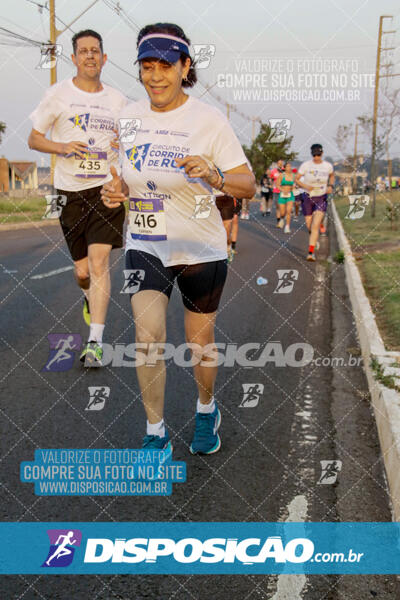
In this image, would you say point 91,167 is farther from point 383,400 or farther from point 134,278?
point 383,400

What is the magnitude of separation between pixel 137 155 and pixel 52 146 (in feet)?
6.67

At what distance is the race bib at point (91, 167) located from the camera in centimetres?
580

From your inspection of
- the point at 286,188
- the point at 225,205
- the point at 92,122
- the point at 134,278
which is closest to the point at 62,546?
the point at 134,278

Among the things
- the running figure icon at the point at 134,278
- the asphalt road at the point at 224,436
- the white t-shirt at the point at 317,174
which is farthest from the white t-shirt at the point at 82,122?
the white t-shirt at the point at 317,174

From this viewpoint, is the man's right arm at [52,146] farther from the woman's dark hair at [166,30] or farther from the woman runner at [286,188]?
the woman runner at [286,188]

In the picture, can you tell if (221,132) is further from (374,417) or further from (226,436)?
(374,417)

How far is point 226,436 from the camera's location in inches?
173

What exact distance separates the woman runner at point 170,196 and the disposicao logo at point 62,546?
2.85 ft

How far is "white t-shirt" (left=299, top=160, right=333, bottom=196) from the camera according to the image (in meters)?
12.6

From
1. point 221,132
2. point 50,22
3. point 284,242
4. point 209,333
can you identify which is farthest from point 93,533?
point 50,22

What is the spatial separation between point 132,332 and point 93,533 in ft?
12.7

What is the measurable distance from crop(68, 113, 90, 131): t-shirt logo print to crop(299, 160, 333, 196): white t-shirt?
7.51m

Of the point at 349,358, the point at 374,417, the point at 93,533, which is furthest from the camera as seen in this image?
the point at 349,358

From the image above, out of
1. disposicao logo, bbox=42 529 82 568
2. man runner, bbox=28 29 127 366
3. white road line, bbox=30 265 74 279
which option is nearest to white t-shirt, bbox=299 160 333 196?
white road line, bbox=30 265 74 279
